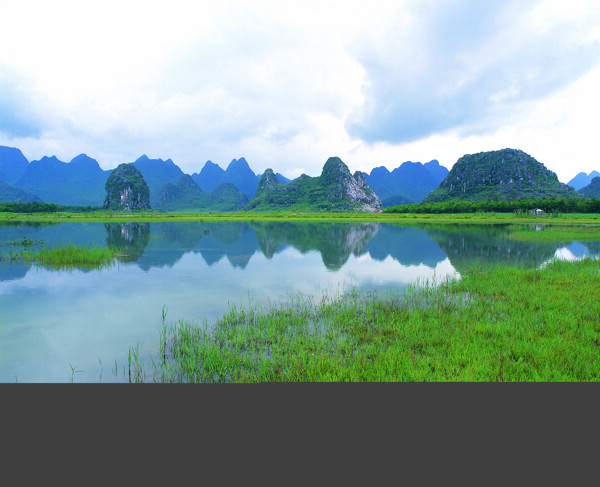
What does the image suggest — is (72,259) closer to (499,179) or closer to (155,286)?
(155,286)

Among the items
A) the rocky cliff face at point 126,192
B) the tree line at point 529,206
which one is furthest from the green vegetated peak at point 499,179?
the rocky cliff face at point 126,192

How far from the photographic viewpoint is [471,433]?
4.04 meters

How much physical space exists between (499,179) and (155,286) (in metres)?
193

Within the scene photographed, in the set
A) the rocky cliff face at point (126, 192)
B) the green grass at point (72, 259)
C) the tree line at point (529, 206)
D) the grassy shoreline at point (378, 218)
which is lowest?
the green grass at point (72, 259)

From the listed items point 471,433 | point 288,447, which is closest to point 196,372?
Result: point 288,447

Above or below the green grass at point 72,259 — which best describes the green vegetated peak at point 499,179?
above

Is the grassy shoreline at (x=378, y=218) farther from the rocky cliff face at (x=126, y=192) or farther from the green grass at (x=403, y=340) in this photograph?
the rocky cliff face at (x=126, y=192)

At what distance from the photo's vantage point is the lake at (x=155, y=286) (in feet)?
24.4

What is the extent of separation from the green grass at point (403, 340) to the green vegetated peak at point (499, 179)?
15080cm

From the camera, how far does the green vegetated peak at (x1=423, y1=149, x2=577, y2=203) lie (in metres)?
146

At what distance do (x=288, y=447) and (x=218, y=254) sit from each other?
2153 cm

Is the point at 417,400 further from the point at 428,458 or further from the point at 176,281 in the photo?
the point at 176,281

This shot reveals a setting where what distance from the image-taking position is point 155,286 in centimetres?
1412

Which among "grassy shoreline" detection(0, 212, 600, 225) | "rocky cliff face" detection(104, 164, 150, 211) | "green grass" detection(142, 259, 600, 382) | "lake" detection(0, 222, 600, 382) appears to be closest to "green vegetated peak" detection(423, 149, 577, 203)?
"grassy shoreline" detection(0, 212, 600, 225)
